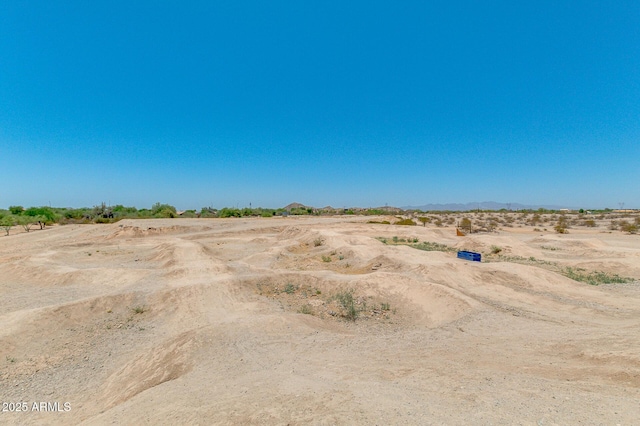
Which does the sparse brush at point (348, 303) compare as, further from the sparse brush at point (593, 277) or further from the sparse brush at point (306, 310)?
the sparse brush at point (593, 277)

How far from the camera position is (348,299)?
43.0ft

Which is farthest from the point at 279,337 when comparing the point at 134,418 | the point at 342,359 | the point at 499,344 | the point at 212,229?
the point at 212,229

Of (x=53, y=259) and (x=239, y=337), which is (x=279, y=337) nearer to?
(x=239, y=337)

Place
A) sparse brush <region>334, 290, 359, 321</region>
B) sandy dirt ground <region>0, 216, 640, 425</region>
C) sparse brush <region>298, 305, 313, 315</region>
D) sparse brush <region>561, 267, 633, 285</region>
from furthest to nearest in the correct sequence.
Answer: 1. sparse brush <region>561, 267, 633, 285</region>
2. sparse brush <region>298, 305, 313, 315</region>
3. sparse brush <region>334, 290, 359, 321</region>
4. sandy dirt ground <region>0, 216, 640, 425</region>

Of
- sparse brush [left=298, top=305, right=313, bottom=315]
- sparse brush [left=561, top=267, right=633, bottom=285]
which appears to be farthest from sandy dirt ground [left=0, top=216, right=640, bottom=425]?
sparse brush [left=561, top=267, right=633, bottom=285]

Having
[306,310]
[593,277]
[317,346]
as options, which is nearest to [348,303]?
[306,310]

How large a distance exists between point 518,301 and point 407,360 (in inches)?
336

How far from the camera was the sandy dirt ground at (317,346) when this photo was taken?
16.3ft

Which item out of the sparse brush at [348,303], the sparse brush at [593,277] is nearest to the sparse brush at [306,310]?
the sparse brush at [348,303]

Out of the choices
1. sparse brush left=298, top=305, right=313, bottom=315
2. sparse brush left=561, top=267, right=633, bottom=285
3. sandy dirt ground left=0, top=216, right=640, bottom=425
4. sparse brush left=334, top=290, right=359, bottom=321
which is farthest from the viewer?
sparse brush left=561, top=267, right=633, bottom=285

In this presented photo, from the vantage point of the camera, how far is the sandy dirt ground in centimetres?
495

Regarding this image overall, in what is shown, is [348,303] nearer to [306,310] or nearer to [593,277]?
[306,310]

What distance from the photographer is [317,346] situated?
8422mm

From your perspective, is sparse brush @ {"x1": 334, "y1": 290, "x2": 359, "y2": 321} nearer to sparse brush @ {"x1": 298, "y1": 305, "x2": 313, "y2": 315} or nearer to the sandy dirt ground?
the sandy dirt ground
